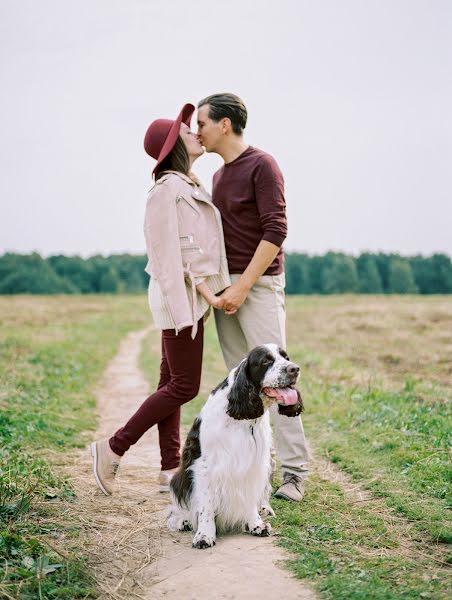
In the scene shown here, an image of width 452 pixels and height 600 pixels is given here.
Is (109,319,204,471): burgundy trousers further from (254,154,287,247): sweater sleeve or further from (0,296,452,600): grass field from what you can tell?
(254,154,287,247): sweater sleeve

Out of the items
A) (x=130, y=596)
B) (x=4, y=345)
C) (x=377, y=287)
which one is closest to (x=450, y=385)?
(x=130, y=596)

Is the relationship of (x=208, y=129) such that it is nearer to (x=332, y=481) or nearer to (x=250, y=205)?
(x=250, y=205)

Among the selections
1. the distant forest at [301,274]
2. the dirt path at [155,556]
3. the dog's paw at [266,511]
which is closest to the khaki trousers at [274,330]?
the dog's paw at [266,511]

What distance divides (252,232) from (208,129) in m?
0.86

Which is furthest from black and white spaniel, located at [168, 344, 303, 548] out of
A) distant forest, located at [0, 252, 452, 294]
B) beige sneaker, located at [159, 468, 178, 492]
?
distant forest, located at [0, 252, 452, 294]

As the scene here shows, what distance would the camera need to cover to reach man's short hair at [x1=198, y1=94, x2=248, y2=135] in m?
4.76

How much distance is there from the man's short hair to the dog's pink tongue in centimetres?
208

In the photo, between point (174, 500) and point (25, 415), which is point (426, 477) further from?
point (25, 415)

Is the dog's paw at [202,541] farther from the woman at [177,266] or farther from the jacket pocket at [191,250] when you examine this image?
the jacket pocket at [191,250]

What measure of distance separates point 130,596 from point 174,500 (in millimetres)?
1071

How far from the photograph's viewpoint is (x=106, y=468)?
15.9 feet

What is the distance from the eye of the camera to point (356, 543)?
3830 mm

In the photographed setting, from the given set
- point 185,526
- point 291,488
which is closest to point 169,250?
point 185,526

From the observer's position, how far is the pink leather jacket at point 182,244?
14.8 feet
